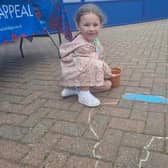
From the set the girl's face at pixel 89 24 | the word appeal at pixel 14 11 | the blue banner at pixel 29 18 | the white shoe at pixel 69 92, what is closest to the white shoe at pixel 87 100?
the white shoe at pixel 69 92

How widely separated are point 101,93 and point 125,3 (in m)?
6.66

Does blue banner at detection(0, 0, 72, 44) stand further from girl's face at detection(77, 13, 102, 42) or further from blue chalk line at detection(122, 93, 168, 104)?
blue chalk line at detection(122, 93, 168, 104)

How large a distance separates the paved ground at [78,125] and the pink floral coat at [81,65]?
213mm

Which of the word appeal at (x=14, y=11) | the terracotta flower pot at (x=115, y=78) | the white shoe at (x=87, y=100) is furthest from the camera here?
the word appeal at (x=14, y=11)

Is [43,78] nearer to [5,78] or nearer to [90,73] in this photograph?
[5,78]

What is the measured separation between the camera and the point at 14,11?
286 cm

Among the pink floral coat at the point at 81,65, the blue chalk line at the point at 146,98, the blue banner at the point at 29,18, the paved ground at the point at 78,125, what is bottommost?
the blue chalk line at the point at 146,98

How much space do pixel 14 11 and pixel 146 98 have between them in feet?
6.16

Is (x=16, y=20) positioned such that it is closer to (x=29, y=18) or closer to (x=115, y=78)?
(x=29, y=18)

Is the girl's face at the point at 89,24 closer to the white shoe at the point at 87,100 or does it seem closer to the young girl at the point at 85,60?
the young girl at the point at 85,60

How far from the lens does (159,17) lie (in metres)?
9.51

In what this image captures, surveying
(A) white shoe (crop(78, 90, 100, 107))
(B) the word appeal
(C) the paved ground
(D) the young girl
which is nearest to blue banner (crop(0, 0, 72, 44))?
(B) the word appeal

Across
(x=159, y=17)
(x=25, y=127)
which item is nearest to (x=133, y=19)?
(x=159, y=17)

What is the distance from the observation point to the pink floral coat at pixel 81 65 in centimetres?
213
